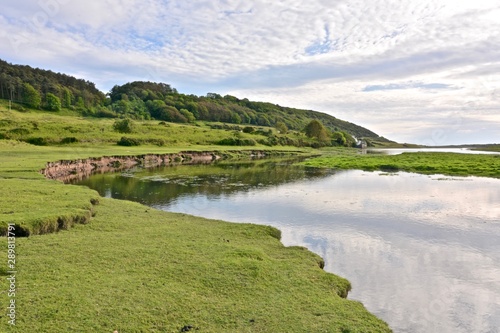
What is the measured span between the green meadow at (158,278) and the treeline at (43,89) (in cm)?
13726

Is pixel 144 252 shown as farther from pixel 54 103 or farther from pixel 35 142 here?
pixel 54 103

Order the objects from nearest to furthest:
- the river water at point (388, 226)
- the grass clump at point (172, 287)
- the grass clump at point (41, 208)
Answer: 1. the grass clump at point (172, 287)
2. the river water at point (388, 226)
3. the grass clump at point (41, 208)

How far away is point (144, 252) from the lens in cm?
1317

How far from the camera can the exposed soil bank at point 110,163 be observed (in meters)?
42.2

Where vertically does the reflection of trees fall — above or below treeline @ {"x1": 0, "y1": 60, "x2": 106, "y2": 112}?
below

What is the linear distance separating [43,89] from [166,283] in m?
166

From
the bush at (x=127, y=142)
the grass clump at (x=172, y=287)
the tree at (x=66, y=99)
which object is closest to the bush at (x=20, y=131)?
the bush at (x=127, y=142)

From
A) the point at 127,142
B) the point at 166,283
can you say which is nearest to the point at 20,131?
the point at 127,142

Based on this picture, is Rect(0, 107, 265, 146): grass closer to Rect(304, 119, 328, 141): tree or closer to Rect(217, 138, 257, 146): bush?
Rect(217, 138, 257, 146): bush

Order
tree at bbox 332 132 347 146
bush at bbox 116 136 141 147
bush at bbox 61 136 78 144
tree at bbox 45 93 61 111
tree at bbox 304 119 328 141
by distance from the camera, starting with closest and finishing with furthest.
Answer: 1. bush at bbox 61 136 78 144
2. bush at bbox 116 136 141 147
3. tree at bbox 45 93 61 111
4. tree at bbox 304 119 328 141
5. tree at bbox 332 132 347 146

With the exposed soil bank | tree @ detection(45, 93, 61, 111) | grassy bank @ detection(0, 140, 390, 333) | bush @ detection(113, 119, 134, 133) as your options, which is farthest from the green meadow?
tree @ detection(45, 93, 61, 111)

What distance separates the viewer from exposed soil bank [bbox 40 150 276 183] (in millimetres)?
42219

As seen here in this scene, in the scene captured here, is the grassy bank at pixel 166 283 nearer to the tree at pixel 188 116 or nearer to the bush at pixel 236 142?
the bush at pixel 236 142

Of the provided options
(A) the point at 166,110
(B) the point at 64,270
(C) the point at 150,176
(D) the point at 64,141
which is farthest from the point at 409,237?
(A) the point at 166,110
